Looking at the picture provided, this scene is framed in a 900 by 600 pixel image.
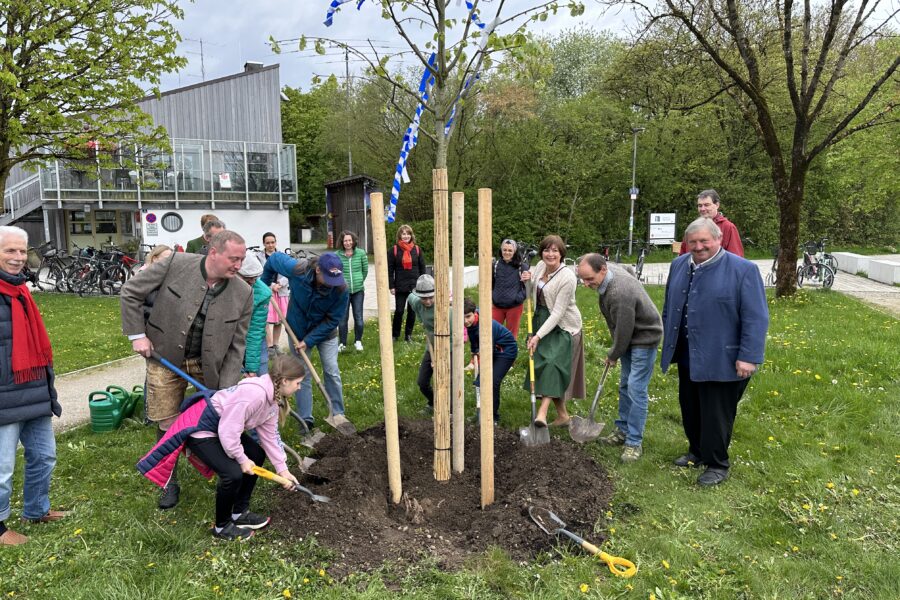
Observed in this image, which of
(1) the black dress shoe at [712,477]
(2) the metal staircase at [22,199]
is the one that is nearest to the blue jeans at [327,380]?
(1) the black dress shoe at [712,477]

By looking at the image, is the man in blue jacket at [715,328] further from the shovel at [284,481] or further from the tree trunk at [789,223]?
the tree trunk at [789,223]

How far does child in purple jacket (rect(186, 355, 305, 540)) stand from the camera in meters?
3.31

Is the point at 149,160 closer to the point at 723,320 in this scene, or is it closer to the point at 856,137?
the point at 723,320

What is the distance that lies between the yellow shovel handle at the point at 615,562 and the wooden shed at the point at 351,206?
20.3 m

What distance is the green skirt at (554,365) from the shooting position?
16.6ft

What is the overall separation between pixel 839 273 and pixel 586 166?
991 cm

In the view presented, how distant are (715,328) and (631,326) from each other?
67 cm

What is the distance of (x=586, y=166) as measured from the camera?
2412 cm

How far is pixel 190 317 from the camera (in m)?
3.70

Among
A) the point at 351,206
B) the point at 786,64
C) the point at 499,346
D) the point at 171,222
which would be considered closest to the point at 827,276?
the point at 786,64

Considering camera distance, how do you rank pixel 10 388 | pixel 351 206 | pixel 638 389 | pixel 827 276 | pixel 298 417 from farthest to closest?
pixel 351 206
pixel 827 276
pixel 298 417
pixel 638 389
pixel 10 388

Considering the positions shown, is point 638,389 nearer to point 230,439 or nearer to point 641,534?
point 641,534

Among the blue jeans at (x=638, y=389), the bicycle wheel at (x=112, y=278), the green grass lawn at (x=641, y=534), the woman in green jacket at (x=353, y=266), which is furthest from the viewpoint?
the bicycle wheel at (x=112, y=278)


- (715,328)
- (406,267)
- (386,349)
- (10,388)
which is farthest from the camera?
(406,267)
